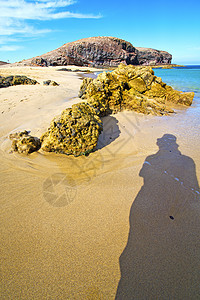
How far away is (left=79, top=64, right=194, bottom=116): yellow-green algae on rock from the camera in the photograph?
5.65m

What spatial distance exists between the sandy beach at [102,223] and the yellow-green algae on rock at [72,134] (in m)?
0.18

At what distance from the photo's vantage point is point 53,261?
4.89ft

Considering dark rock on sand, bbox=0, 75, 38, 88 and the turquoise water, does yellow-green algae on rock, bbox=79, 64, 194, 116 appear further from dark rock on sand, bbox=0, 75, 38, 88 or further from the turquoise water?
dark rock on sand, bbox=0, 75, 38, 88

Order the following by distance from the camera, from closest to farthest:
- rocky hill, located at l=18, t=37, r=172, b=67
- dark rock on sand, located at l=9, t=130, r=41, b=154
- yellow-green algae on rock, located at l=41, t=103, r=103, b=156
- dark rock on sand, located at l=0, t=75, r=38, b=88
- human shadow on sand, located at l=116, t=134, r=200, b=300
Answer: human shadow on sand, located at l=116, t=134, r=200, b=300
yellow-green algae on rock, located at l=41, t=103, r=103, b=156
dark rock on sand, located at l=9, t=130, r=41, b=154
dark rock on sand, located at l=0, t=75, r=38, b=88
rocky hill, located at l=18, t=37, r=172, b=67

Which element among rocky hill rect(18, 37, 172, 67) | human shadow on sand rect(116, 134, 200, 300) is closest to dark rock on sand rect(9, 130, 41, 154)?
human shadow on sand rect(116, 134, 200, 300)

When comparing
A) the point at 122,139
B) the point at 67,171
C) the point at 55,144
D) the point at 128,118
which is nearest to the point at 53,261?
the point at 67,171

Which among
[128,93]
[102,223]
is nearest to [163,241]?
[102,223]

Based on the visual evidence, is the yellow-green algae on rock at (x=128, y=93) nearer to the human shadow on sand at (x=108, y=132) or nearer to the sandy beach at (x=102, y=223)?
the human shadow on sand at (x=108, y=132)

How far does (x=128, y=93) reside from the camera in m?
6.55

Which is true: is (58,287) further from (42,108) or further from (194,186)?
(42,108)

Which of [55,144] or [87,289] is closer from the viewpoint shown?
[87,289]

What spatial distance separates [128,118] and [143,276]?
4.91 m

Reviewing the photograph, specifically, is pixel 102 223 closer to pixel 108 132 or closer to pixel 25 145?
pixel 25 145

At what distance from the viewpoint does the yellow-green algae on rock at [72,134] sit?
3137mm
